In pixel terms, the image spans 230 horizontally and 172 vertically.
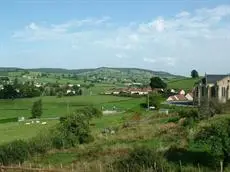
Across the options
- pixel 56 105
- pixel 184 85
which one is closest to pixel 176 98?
pixel 56 105

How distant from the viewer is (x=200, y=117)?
5566 cm

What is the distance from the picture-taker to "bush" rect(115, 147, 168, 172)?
26453 mm

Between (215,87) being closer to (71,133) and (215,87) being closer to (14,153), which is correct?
(71,133)

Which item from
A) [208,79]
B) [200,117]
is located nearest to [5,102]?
[208,79]

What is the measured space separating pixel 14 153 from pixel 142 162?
1340cm

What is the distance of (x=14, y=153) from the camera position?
119 ft

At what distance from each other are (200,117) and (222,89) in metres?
30.1

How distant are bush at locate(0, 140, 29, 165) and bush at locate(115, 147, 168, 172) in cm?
1138

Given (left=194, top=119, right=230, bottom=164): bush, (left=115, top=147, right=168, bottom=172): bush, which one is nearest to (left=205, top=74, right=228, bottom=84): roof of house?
(left=194, top=119, right=230, bottom=164): bush

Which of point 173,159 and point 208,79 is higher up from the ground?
point 208,79

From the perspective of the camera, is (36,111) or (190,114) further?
(36,111)

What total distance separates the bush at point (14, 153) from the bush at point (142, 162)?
11378 millimetres

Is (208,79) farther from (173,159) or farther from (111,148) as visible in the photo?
(173,159)

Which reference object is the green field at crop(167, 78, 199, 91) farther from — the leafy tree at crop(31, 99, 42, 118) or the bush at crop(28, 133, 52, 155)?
the bush at crop(28, 133, 52, 155)
